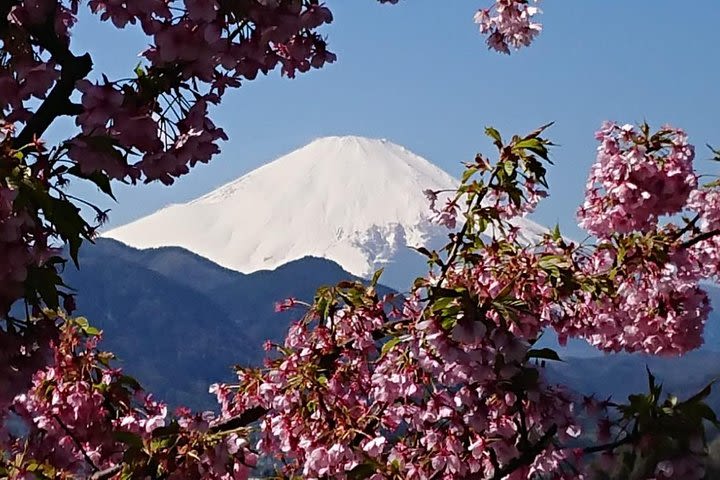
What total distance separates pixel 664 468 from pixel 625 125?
306 centimetres

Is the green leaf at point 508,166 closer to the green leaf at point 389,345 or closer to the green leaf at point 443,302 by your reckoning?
the green leaf at point 389,345

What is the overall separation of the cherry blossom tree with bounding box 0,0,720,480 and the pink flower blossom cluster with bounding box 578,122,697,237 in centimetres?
1

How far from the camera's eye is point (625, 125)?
5.47m

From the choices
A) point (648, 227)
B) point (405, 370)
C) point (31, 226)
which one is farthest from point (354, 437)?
point (648, 227)

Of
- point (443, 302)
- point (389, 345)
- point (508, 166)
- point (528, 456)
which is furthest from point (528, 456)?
point (508, 166)

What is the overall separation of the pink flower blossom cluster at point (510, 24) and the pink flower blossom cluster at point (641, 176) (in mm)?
662

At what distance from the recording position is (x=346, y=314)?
404cm

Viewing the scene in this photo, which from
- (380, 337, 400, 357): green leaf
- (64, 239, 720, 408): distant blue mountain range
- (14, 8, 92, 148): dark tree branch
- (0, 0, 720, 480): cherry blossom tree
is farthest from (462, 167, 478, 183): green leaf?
Result: (64, 239, 720, 408): distant blue mountain range

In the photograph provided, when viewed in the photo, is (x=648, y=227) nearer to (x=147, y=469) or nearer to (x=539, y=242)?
(x=539, y=242)

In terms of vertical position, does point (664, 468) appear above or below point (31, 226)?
below

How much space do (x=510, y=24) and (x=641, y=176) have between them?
1.05m

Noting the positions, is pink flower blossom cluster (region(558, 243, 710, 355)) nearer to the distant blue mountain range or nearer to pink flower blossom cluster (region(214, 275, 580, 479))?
pink flower blossom cluster (region(214, 275, 580, 479))

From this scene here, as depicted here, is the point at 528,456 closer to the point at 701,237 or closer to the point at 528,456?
the point at 528,456

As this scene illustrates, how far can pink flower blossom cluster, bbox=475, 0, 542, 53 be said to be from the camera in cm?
532
